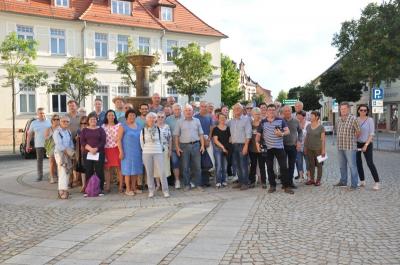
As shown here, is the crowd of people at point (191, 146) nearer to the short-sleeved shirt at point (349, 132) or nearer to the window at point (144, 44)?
the short-sleeved shirt at point (349, 132)

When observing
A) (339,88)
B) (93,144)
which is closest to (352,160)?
(93,144)

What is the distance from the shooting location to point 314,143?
10211 millimetres

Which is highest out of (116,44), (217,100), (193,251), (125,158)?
(116,44)

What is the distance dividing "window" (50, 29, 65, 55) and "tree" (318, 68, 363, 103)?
2735 centimetres

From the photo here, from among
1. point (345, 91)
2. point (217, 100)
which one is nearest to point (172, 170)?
point (217, 100)

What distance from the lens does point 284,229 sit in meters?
6.36

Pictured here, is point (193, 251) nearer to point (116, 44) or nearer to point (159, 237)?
point (159, 237)

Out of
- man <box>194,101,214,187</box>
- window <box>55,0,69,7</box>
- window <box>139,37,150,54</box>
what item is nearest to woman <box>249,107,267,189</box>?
man <box>194,101,214,187</box>

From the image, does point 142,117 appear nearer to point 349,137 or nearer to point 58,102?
point 349,137

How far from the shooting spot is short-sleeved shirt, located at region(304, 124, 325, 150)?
10.2m

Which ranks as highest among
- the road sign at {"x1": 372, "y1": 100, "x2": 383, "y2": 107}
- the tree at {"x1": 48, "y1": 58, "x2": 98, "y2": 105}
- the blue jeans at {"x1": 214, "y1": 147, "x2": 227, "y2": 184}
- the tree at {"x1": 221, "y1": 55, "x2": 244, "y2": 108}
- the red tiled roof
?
the red tiled roof

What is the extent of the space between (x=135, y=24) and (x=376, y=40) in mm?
19470

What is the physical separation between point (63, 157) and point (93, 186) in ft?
2.84

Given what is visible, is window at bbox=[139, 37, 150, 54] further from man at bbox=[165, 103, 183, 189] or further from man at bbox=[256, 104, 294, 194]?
man at bbox=[256, 104, 294, 194]
